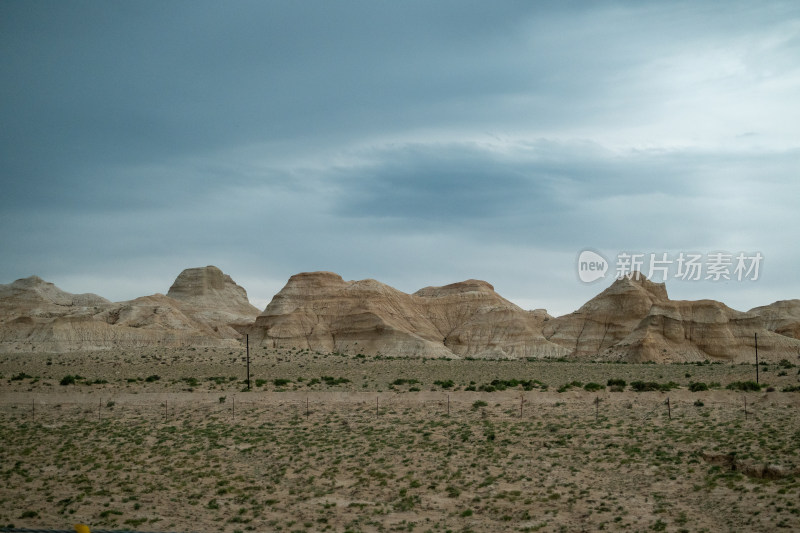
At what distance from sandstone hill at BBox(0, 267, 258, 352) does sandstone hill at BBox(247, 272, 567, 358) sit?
1155cm

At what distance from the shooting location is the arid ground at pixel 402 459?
25047 millimetres

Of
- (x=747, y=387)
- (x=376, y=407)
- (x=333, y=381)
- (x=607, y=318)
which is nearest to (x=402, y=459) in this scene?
(x=376, y=407)

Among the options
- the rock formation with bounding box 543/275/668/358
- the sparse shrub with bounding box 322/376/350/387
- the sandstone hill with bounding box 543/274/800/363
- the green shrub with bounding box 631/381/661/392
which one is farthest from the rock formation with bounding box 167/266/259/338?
the green shrub with bounding box 631/381/661/392

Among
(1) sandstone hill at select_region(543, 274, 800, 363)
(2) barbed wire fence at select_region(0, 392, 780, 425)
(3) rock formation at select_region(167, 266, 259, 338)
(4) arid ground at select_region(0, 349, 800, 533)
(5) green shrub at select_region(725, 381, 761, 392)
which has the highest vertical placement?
(3) rock formation at select_region(167, 266, 259, 338)

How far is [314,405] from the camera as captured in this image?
4347 centimetres

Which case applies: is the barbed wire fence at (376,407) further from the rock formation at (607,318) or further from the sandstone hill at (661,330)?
the rock formation at (607,318)

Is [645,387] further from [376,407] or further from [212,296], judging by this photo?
[212,296]

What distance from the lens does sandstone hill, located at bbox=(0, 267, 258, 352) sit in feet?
292

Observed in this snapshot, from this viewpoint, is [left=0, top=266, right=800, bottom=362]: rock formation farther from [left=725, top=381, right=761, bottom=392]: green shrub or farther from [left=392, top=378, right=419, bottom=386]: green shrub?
[left=725, top=381, right=761, bottom=392]: green shrub

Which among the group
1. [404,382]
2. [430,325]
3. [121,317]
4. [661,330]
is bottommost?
[404,382]

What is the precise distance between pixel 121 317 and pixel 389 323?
3916 centimetres

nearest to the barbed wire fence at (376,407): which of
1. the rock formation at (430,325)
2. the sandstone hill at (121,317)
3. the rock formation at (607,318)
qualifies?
the sandstone hill at (121,317)

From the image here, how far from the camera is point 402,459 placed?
104ft

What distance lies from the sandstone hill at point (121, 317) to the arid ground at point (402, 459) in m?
40.3
